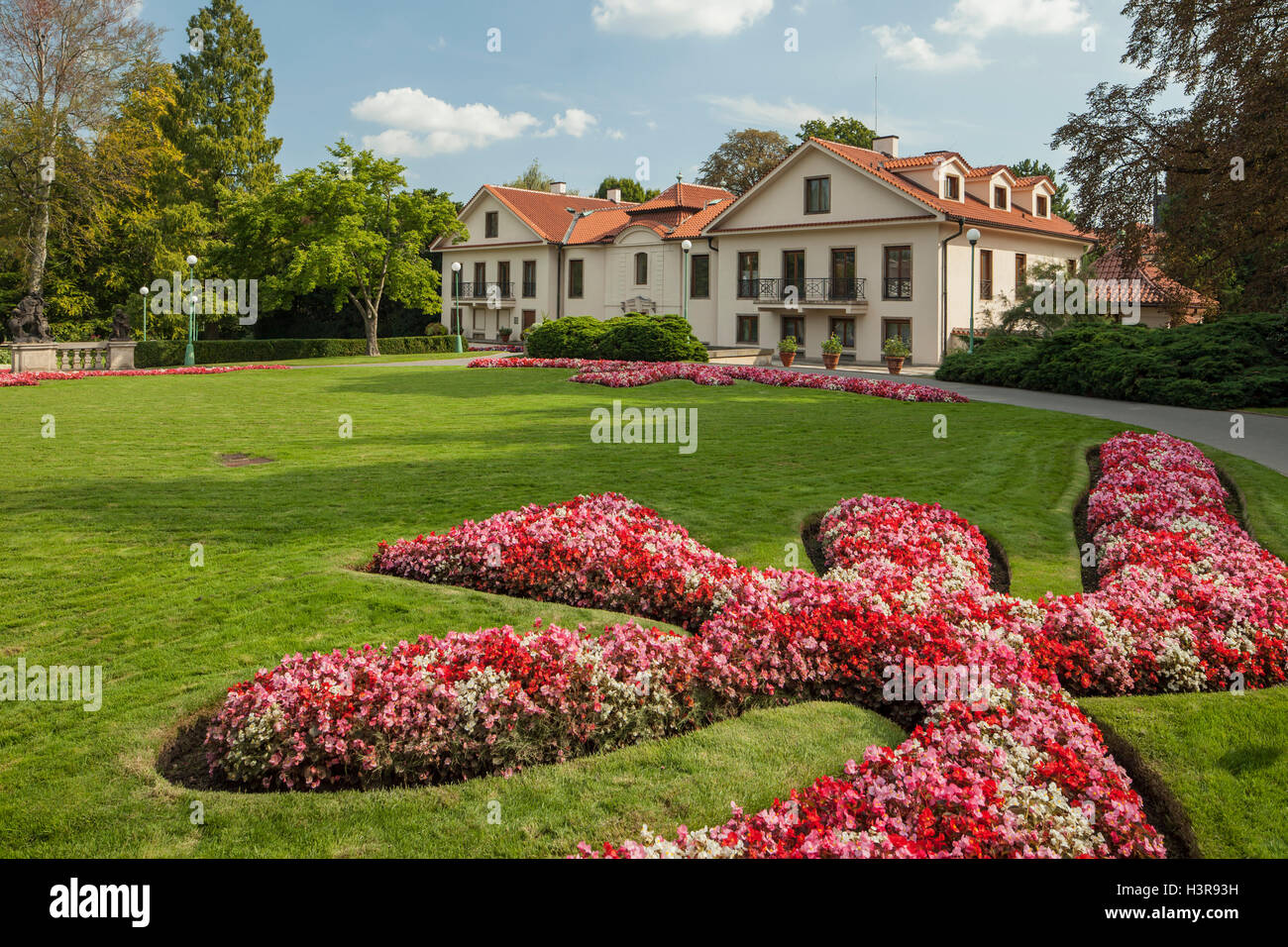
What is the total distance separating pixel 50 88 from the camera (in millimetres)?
41188

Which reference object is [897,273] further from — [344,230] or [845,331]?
[344,230]

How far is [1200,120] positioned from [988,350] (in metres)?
8.24

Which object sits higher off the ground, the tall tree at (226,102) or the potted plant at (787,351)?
the tall tree at (226,102)

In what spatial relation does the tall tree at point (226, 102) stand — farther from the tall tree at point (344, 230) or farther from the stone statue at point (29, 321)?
the stone statue at point (29, 321)

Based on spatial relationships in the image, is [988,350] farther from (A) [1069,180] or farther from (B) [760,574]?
(B) [760,574]

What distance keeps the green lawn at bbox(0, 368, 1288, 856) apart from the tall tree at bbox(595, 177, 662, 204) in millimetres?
57484

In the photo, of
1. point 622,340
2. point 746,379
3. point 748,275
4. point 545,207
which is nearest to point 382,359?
point 622,340

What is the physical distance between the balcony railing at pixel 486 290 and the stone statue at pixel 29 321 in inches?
926

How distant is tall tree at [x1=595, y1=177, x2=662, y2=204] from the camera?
74938 millimetres

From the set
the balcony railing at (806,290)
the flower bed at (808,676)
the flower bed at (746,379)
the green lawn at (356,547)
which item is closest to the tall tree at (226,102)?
the balcony railing at (806,290)

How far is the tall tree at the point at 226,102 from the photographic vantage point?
57.4 metres

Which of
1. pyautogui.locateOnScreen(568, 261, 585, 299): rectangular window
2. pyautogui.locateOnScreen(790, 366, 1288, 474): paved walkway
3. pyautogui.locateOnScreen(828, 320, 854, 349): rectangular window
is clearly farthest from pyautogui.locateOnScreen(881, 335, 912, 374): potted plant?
pyautogui.locateOnScreen(568, 261, 585, 299): rectangular window

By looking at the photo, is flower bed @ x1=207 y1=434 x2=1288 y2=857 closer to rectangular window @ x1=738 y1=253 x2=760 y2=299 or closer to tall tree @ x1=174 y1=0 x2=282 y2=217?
rectangular window @ x1=738 y1=253 x2=760 y2=299

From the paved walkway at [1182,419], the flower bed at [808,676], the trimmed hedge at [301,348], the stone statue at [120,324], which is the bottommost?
the flower bed at [808,676]
